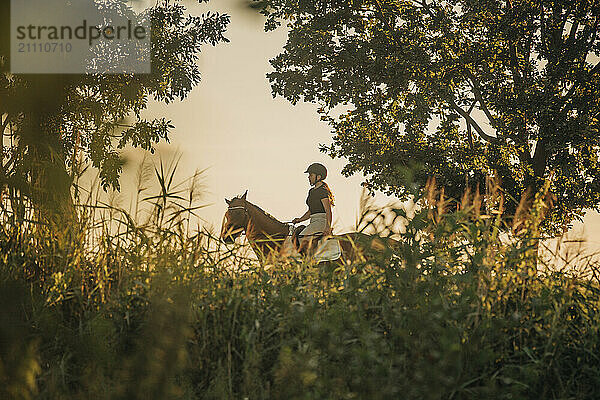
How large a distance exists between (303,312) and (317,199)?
8848mm

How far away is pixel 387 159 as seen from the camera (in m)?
18.4

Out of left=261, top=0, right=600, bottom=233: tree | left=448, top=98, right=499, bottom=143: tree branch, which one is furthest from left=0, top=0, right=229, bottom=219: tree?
left=448, top=98, right=499, bottom=143: tree branch

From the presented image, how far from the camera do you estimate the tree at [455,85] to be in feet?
57.6

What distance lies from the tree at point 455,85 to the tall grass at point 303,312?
12.2 m

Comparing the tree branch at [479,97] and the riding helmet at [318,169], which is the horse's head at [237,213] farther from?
the tree branch at [479,97]

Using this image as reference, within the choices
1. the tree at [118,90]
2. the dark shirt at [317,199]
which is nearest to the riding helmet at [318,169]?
the dark shirt at [317,199]

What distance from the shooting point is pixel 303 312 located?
4.48 meters

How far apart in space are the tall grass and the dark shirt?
7116 millimetres

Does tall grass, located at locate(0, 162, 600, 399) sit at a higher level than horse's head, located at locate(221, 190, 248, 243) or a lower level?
lower

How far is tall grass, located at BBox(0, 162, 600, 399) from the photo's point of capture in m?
3.74

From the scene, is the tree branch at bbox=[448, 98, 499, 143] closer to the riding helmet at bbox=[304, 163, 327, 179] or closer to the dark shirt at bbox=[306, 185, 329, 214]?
Result: the riding helmet at bbox=[304, 163, 327, 179]

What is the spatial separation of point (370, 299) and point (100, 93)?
15871mm

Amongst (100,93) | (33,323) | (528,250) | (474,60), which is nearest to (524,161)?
(474,60)

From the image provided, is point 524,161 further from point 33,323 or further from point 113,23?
point 33,323
